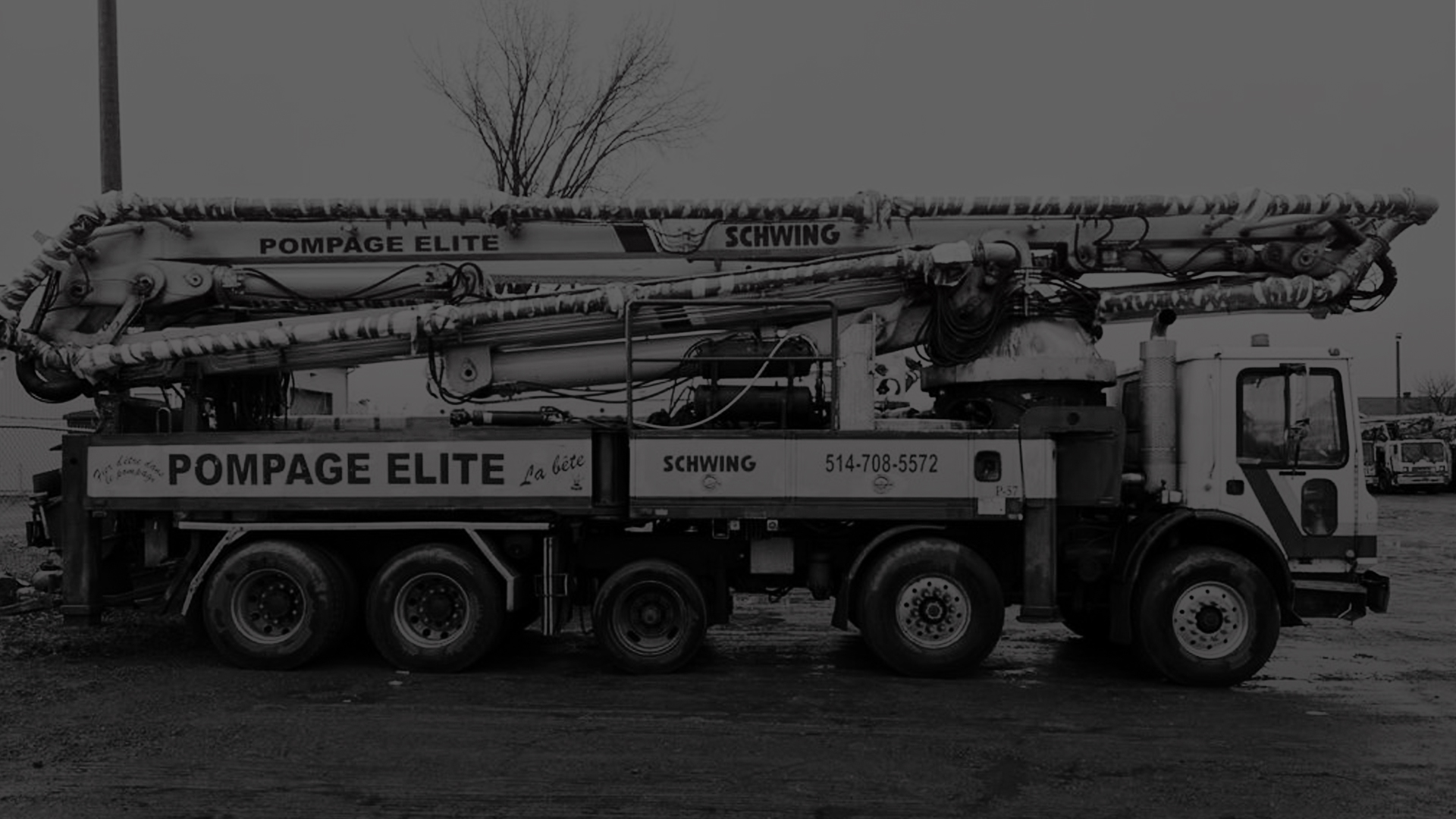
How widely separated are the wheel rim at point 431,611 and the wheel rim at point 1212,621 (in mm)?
5216

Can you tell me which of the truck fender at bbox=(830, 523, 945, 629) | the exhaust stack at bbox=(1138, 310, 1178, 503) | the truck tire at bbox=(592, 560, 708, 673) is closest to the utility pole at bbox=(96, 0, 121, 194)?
the truck tire at bbox=(592, 560, 708, 673)

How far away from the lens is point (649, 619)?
8.33m

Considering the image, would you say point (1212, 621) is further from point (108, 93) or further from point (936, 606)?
point (108, 93)

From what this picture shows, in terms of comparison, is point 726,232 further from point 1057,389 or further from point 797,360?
point 1057,389

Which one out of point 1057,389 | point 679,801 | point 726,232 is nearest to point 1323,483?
point 1057,389

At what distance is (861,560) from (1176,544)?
232 cm

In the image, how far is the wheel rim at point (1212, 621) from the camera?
26.2 ft

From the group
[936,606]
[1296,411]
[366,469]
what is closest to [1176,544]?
[1296,411]

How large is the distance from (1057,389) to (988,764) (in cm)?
334

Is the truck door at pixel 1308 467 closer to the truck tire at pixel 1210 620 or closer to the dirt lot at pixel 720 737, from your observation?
the truck tire at pixel 1210 620

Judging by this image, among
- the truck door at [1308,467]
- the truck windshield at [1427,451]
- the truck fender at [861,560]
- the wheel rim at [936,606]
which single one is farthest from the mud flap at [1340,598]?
the truck windshield at [1427,451]

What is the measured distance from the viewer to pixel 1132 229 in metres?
9.05

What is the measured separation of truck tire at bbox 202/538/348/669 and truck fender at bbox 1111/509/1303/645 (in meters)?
5.76

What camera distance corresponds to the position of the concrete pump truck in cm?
811
